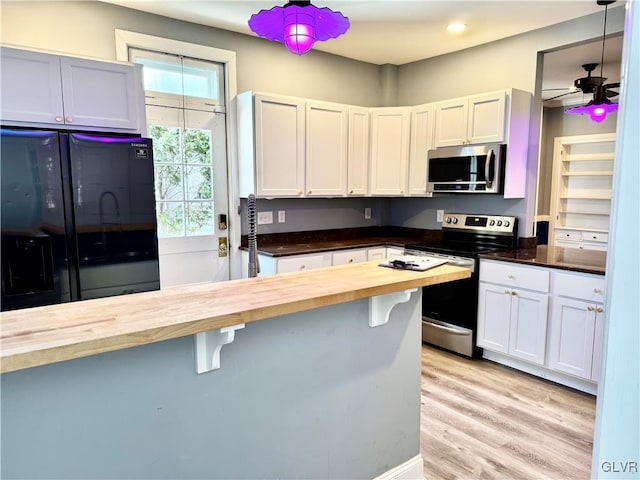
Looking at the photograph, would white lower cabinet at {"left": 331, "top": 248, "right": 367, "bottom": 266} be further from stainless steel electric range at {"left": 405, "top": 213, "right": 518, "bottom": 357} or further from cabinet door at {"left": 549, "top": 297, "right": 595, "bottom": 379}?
cabinet door at {"left": 549, "top": 297, "right": 595, "bottom": 379}

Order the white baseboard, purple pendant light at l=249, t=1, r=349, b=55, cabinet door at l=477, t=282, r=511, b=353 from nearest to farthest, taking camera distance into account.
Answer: the white baseboard
purple pendant light at l=249, t=1, r=349, b=55
cabinet door at l=477, t=282, r=511, b=353

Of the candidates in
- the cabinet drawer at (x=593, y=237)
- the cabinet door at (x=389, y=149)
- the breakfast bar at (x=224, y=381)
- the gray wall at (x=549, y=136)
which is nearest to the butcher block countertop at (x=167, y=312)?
the breakfast bar at (x=224, y=381)

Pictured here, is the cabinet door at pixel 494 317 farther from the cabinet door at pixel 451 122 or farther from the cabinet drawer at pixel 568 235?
the cabinet drawer at pixel 568 235

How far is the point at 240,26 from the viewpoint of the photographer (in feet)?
11.1

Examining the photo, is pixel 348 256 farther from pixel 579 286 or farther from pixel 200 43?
pixel 200 43

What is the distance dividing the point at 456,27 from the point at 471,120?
753 mm

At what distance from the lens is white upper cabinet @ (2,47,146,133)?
2.21 m

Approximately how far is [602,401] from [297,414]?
51.0 inches

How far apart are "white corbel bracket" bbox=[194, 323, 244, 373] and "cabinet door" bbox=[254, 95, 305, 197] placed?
2250 mm

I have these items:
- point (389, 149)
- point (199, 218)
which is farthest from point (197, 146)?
point (389, 149)

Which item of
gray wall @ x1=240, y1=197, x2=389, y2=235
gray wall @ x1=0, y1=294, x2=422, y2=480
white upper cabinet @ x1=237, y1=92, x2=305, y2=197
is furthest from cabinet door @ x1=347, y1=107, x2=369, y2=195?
gray wall @ x1=0, y1=294, x2=422, y2=480

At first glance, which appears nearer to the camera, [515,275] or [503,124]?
[515,275]

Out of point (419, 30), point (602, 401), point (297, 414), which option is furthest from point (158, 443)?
point (419, 30)

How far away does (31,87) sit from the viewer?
2.25 meters
